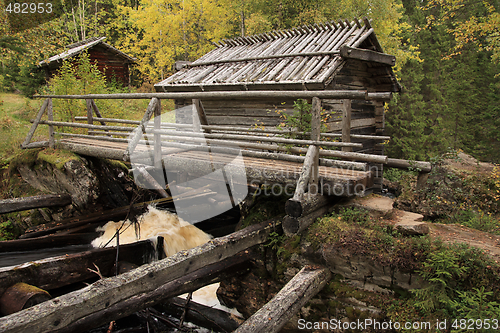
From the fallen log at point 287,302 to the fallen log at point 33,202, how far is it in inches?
231

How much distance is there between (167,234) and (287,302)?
423 cm

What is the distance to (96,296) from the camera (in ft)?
8.71

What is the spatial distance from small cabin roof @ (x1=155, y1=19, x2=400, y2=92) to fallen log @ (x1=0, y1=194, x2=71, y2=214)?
15.8 ft

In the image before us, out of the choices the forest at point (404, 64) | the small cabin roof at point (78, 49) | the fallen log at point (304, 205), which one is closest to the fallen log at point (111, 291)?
the fallen log at point (304, 205)

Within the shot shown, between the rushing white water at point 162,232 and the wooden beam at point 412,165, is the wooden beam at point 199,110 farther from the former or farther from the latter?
the wooden beam at point 412,165

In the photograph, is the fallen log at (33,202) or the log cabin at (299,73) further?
the log cabin at (299,73)

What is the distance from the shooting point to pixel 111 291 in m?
2.75

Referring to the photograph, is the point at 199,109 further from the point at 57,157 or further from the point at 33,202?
the point at 33,202

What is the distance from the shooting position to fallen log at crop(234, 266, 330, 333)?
9.61 feet

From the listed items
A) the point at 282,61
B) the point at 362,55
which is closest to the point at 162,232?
the point at 282,61

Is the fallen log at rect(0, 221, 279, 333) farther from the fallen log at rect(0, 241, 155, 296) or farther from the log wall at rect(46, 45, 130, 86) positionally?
the log wall at rect(46, 45, 130, 86)

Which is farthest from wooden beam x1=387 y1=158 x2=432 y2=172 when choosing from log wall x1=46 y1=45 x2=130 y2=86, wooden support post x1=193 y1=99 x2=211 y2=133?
log wall x1=46 y1=45 x2=130 y2=86

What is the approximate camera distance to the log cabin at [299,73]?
7.99 m

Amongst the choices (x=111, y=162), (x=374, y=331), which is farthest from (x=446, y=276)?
(x=111, y=162)
